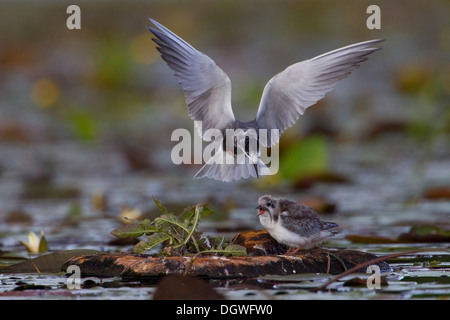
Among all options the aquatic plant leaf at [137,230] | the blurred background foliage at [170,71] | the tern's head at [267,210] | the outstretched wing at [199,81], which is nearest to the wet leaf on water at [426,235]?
the tern's head at [267,210]

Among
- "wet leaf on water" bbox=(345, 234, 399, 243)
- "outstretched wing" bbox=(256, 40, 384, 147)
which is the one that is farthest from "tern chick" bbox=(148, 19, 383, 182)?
"wet leaf on water" bbox=(345, 234, 399, 243)

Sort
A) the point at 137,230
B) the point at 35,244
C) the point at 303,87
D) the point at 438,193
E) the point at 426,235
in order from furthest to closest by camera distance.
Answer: the point at 438,193, the point at 426,235, the point at 35,244, the point at 303,87, the point at 137,230

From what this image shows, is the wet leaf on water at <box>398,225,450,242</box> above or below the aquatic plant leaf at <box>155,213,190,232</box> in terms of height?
below

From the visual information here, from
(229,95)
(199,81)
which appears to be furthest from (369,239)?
(199,81)

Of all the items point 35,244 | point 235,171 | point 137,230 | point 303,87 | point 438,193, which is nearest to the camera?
point 137,230

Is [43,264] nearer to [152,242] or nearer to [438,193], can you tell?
[152,242]

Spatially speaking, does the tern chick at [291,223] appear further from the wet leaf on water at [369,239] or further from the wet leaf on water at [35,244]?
the wet leaf on water at [35,244]

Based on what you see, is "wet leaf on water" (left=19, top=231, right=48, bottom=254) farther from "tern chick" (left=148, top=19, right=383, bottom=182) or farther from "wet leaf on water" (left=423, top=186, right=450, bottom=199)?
"wet leaf on water" (left=423, top=186, right=450, bottom=199)
